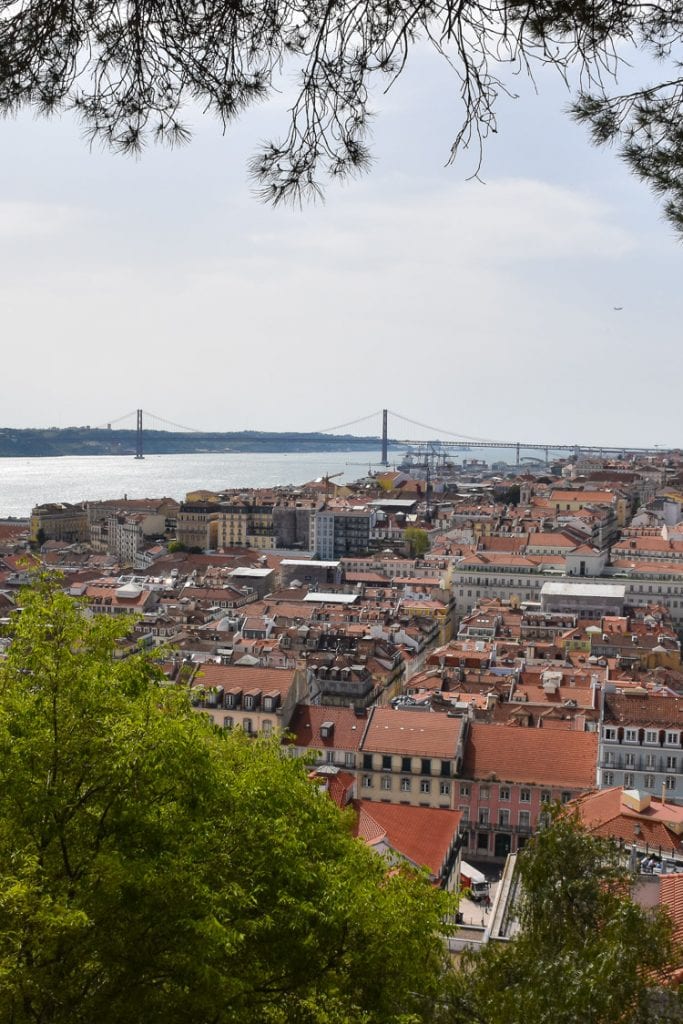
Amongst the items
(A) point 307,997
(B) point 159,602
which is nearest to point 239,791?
(A) point 307,997

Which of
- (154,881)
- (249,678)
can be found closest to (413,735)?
(249,678)

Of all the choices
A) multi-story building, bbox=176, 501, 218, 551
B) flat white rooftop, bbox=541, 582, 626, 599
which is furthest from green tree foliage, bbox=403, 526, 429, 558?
flat white rooftop, bbox=541, 582, 626, 599

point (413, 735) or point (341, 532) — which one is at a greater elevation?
point (341, 532)

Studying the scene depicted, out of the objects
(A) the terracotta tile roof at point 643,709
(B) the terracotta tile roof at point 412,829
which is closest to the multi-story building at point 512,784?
(A) the terracotta tile roof at point 643,709

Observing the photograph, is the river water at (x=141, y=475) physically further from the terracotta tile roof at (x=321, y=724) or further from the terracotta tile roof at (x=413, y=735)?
the terracotta tile roof at (x=413, y=735)

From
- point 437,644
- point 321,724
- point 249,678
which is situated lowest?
point 437,644

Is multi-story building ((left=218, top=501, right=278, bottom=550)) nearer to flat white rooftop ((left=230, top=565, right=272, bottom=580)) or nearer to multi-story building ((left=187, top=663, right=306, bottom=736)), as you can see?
flat white rooftop ((left=230, top=565, right=272, bottom=580))

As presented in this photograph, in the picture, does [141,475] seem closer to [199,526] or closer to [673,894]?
[199,526]
